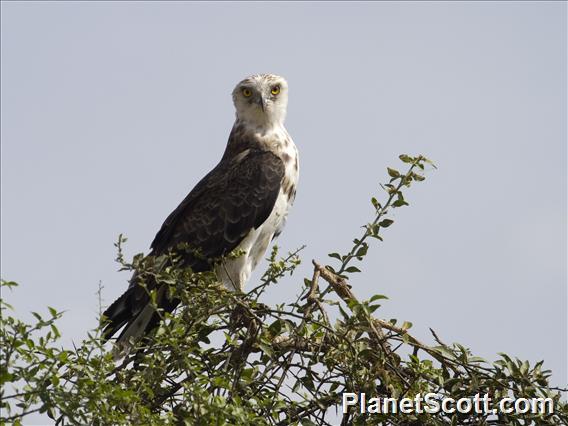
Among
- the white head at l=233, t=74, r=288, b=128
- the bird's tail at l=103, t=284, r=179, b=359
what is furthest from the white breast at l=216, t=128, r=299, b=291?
the bird's tail at l=103, t=284, r=179, b=359

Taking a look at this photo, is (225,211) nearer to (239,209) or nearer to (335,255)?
(239,209)

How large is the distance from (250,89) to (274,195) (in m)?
1.38

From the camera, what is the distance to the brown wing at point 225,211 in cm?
882

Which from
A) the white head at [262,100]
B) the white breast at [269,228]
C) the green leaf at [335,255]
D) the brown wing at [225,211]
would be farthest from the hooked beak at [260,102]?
the green leaf at [335,255]

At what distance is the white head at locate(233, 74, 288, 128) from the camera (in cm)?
959

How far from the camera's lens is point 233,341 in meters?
5.85

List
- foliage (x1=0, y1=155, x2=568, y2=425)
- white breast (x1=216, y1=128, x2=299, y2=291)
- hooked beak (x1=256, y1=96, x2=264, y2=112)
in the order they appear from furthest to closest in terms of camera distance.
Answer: hooked beak (x1=256, y1=96, x2=264, y2=112)
white breast (x1=216, y1=128, x2=299, y2=291)
foliage (x1=0, y1=155, x2=568, y2=425)

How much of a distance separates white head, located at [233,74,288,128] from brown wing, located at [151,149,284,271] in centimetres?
55

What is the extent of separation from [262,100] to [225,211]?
129 cm

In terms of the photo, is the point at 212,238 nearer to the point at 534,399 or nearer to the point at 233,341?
the point at 233,341

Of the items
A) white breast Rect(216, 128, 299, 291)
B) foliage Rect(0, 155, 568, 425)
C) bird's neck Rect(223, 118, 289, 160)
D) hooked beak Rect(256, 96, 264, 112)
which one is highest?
hooked beak Rect(256, 96, 264, 112)

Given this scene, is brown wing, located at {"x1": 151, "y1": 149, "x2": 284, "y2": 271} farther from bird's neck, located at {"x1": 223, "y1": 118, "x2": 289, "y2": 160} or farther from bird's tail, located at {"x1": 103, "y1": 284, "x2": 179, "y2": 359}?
bird's tail, located at {"x1": 103, "y1": 284, "x2": 179, "y2": 359}

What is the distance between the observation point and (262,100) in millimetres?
9602

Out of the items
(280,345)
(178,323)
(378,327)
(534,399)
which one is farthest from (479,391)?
(178,323)
